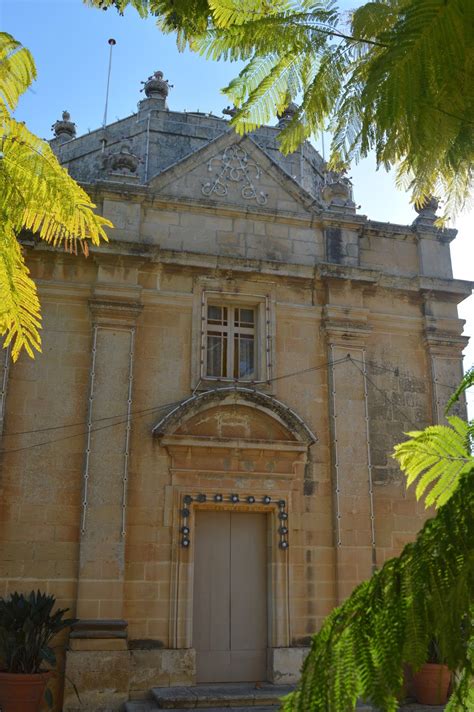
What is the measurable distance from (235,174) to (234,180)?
13 cm

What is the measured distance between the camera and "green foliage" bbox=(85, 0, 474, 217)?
7.71ft

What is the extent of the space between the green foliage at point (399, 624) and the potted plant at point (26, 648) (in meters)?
8.65

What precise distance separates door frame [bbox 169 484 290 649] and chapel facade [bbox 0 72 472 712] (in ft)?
0.10

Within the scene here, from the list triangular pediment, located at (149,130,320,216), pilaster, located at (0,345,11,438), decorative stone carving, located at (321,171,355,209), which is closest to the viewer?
pilaster, located at (0,345,11,438)

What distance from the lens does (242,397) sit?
39.3ft

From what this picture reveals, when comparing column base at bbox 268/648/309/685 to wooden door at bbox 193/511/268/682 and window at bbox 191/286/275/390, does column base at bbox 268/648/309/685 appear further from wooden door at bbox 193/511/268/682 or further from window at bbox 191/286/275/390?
window at bbox 191/286/275/390

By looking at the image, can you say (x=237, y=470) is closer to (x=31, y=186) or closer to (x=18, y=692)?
(x=18, y=692)

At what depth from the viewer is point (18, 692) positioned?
367 inches

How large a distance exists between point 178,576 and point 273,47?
9.28m

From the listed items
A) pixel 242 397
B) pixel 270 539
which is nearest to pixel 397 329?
pixel 242 397

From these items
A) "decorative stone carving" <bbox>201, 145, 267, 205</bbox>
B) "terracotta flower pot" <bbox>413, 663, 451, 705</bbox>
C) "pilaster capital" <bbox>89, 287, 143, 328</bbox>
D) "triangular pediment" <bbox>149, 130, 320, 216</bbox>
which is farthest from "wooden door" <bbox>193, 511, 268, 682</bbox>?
"decorative stone carving" <bbox>201, 145, 267, 205</bbox>

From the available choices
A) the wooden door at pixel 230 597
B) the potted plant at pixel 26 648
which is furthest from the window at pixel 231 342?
the potted plant at pixel 26 648

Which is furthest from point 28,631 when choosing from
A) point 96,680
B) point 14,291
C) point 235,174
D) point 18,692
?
point 235,174

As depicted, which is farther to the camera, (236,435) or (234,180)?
(234,180)
